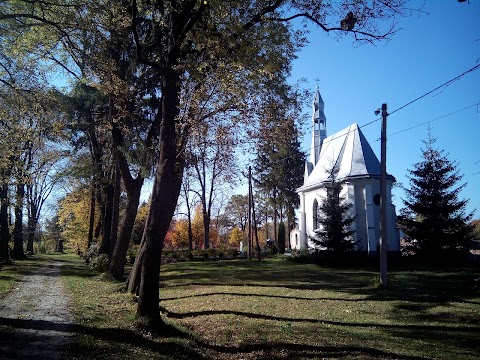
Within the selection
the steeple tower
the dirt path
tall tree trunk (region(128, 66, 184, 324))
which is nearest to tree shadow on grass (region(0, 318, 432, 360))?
the dirt path

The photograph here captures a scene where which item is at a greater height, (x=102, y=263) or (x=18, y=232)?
(x=18, y=232)

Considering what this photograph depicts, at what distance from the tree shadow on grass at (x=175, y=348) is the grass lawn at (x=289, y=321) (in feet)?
0.06

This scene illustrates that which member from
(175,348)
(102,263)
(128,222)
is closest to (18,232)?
(102,263)

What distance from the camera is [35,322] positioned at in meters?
9.00

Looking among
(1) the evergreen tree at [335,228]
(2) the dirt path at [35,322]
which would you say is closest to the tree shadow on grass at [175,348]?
(2) the dirt path at [35,322]

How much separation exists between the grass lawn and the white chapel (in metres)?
10.4

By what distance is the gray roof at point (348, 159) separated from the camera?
30625 millimetres

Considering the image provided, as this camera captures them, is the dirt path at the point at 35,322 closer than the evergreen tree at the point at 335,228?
Yes

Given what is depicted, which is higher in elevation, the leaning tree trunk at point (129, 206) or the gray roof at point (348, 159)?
the gray roof at point (348, 159)

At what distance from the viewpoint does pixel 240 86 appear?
10750 millimetres

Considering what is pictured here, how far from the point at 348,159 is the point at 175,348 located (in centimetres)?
2686

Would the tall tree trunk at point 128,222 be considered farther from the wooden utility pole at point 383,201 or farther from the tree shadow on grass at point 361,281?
the wooden utility pole at point 383,201

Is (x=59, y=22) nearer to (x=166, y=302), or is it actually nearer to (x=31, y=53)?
(x=31, y=53)

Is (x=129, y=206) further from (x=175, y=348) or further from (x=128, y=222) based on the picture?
(x=175, y=348)
